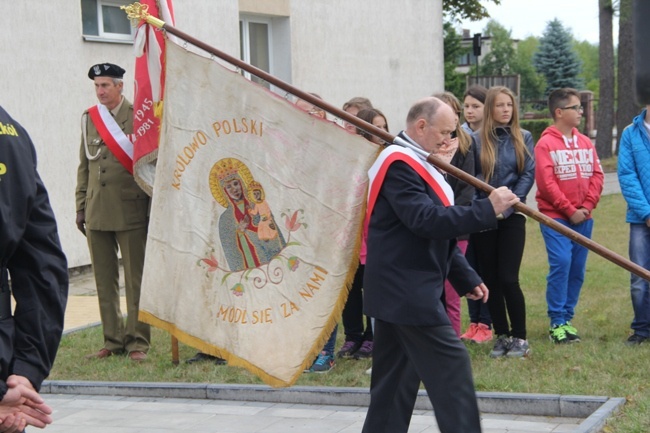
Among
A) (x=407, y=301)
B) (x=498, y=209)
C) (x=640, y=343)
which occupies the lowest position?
(x=640, y=343)

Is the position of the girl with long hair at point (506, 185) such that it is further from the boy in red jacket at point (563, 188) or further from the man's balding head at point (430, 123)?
the man's balding head at point (430, 123)

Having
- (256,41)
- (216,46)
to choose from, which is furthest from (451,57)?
(216,46)

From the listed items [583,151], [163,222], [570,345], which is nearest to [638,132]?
[583,151]

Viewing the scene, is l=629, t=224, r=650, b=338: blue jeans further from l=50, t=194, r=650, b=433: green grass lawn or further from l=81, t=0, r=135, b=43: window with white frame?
l=81, t=0, r=135, b=43: window with white frame

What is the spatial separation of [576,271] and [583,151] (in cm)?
99

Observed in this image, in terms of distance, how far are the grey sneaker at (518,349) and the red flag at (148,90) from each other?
3.02 m

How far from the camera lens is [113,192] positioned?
338 inches

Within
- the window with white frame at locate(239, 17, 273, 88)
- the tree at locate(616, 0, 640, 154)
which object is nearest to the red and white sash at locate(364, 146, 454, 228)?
the window with white frame at locate(239, 17, 273, 88)

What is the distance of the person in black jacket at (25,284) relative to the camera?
301 cm

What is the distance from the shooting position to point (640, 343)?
7910 millimetres

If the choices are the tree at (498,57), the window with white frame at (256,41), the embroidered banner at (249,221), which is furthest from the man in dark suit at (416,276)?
the tree at (498,57)

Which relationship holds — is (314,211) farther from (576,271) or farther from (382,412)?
(576,271)

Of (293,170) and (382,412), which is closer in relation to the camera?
(382,412)

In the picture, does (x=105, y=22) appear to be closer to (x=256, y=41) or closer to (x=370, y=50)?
(x=256, y=41)
